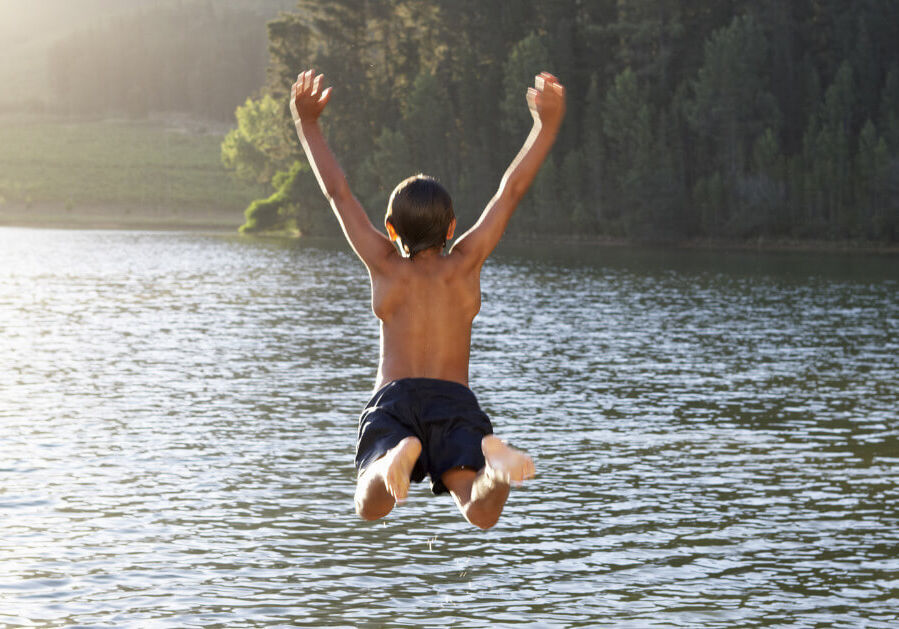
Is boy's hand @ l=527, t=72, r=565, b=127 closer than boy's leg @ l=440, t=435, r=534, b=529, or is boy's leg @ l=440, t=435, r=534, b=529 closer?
boy's leg @ l=440, t=435, r=534, b=529

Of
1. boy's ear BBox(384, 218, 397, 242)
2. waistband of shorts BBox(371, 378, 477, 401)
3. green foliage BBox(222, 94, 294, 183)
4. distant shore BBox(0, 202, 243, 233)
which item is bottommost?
distant shore BBox(0, 202, 243, 233)

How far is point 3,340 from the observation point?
45281mm

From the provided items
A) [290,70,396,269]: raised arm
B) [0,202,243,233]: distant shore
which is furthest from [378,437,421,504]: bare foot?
[0,202,243,233]: distant shore

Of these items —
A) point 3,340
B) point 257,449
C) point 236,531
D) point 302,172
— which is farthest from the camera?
point 302,172

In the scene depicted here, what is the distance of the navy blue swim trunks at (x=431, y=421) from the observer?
7.96 metres

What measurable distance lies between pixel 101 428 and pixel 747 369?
67.0 ft

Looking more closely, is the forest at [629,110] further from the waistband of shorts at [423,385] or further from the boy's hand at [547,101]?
the waistband of shorts at [423,385]

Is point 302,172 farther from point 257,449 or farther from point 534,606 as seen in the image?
point 534,606

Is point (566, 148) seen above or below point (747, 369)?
above

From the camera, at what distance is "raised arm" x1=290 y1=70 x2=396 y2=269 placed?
787cm

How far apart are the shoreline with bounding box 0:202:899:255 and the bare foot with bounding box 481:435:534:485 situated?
102 meters

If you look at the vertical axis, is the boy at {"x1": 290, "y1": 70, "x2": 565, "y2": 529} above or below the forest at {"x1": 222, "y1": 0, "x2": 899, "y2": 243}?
below

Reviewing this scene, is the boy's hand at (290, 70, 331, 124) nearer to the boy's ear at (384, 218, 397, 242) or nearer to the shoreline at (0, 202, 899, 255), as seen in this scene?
the boy's ear at (384, 218, 397, 242)

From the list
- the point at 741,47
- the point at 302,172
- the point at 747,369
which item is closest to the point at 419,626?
the point at 747,369
